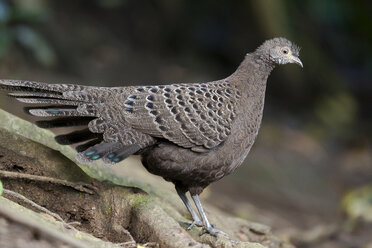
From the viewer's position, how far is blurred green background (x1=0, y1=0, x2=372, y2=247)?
10945 millimetres

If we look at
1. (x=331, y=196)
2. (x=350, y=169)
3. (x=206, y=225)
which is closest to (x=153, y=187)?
(x=206, y=225)

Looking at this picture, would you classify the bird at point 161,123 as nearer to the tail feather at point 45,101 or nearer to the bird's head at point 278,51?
the tail feather at point 45,101

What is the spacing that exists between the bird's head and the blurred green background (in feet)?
14.4

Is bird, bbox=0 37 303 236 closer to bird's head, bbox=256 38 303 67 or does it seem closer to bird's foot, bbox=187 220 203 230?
bird's foot, bbox=187 220 203 230

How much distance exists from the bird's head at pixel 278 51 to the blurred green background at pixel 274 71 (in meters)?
4.37

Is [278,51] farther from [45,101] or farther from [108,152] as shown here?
[45,101]

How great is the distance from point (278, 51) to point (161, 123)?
1.56 m

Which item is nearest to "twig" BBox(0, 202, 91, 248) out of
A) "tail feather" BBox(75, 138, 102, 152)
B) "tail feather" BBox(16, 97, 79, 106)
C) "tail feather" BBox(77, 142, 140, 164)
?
"tail feather" BBox(77, 142, 140, 164)

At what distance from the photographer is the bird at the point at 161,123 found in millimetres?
4836

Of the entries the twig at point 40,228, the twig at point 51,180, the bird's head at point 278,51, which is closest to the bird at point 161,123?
the twig at point 51,180

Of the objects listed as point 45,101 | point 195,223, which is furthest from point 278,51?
point 45,101

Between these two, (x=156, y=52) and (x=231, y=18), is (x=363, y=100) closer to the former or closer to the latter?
(x=231, y=18)

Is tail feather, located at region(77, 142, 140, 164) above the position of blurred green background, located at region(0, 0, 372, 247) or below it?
below

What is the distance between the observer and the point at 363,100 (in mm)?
16766
